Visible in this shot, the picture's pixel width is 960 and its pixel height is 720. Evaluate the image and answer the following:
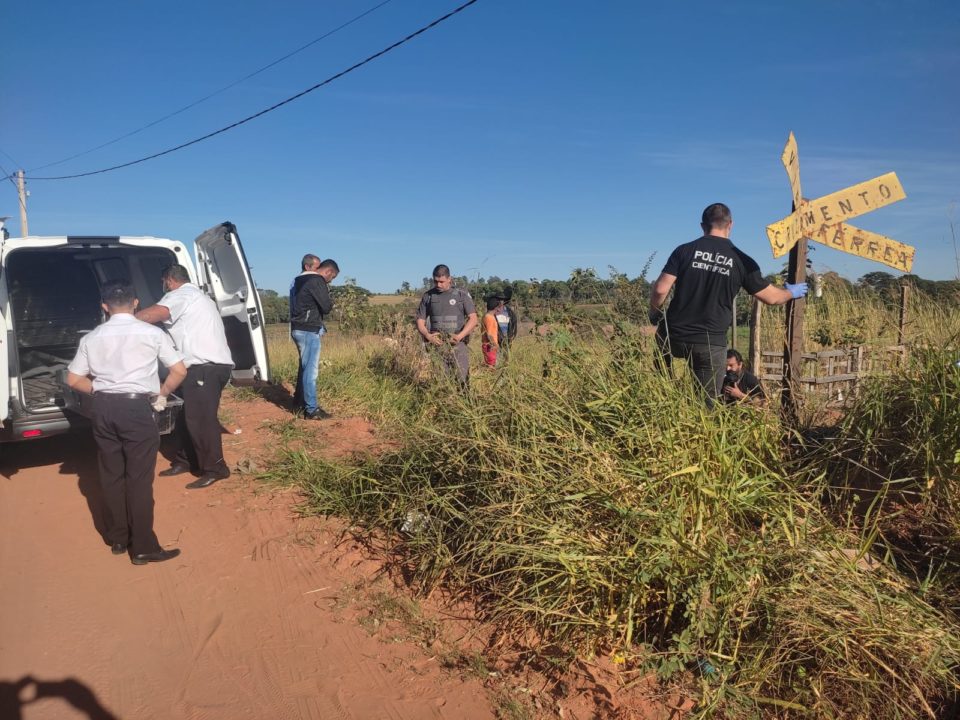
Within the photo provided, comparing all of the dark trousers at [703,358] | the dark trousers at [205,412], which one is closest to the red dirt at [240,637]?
the dark trousers at [205,412]

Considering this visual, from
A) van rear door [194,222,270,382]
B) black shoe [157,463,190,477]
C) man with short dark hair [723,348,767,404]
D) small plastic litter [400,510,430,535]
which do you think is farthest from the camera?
van rear door [194,222,270,382]

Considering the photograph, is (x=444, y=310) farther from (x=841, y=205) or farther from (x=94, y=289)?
(x=841, y=205)

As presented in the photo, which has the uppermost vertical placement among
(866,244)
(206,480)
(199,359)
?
(866,244)

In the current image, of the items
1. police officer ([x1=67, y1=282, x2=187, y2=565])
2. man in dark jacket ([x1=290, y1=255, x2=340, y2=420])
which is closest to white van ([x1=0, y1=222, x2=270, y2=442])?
man in dark jacket ([x1=290, y1=255, x2=340, y2=420])

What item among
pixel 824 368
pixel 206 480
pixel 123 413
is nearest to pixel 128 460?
pixel 123 413

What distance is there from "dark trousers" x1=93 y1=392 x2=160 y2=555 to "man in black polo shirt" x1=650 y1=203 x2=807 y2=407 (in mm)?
3272

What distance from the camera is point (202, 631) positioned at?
3191 millimetres

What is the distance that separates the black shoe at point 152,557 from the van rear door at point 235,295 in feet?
8.57

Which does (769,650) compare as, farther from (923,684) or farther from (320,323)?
(320,323)

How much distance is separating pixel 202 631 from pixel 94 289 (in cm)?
513

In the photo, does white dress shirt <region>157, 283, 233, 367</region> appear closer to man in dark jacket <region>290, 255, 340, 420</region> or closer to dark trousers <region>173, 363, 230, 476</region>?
dark trousers <region>173, 363, 230, 476</region>

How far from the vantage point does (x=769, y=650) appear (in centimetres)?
258

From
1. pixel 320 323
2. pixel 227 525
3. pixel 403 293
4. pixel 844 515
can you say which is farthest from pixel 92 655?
pixel 403 293

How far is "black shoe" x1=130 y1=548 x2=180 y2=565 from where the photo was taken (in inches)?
154
